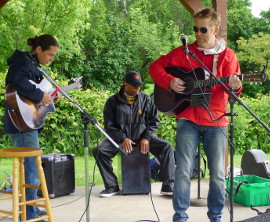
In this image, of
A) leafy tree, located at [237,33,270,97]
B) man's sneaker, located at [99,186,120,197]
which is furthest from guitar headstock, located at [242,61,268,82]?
leafy tree, located at [237,33,270,97]

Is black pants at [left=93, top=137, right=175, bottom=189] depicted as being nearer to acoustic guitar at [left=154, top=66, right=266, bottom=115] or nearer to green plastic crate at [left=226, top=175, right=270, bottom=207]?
green plastic crate at [left=226, top=175, right=270, bottom=207]

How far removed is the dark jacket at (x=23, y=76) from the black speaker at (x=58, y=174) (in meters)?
1.29

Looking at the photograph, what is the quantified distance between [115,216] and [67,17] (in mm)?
9235

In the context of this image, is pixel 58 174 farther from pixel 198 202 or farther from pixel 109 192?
pixel 198 202

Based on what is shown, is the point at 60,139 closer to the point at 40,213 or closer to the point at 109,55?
the point at 40,213

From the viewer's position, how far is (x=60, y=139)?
25.1 ft

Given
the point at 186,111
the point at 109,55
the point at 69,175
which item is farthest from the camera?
the point at 109,55

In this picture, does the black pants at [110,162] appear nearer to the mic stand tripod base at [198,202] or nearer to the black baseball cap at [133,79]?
the mic stand tripod base at [198,202]

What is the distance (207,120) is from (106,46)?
16163mm

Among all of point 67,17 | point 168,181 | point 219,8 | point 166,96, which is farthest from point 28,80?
point 67,17

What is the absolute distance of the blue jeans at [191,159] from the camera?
10.8 feet

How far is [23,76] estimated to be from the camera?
3381 mm

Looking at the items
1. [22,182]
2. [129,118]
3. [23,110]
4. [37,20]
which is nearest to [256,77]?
[23,110]

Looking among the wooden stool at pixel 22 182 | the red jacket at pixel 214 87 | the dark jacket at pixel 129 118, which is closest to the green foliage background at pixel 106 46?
the dark jacket at pixel 129 118
